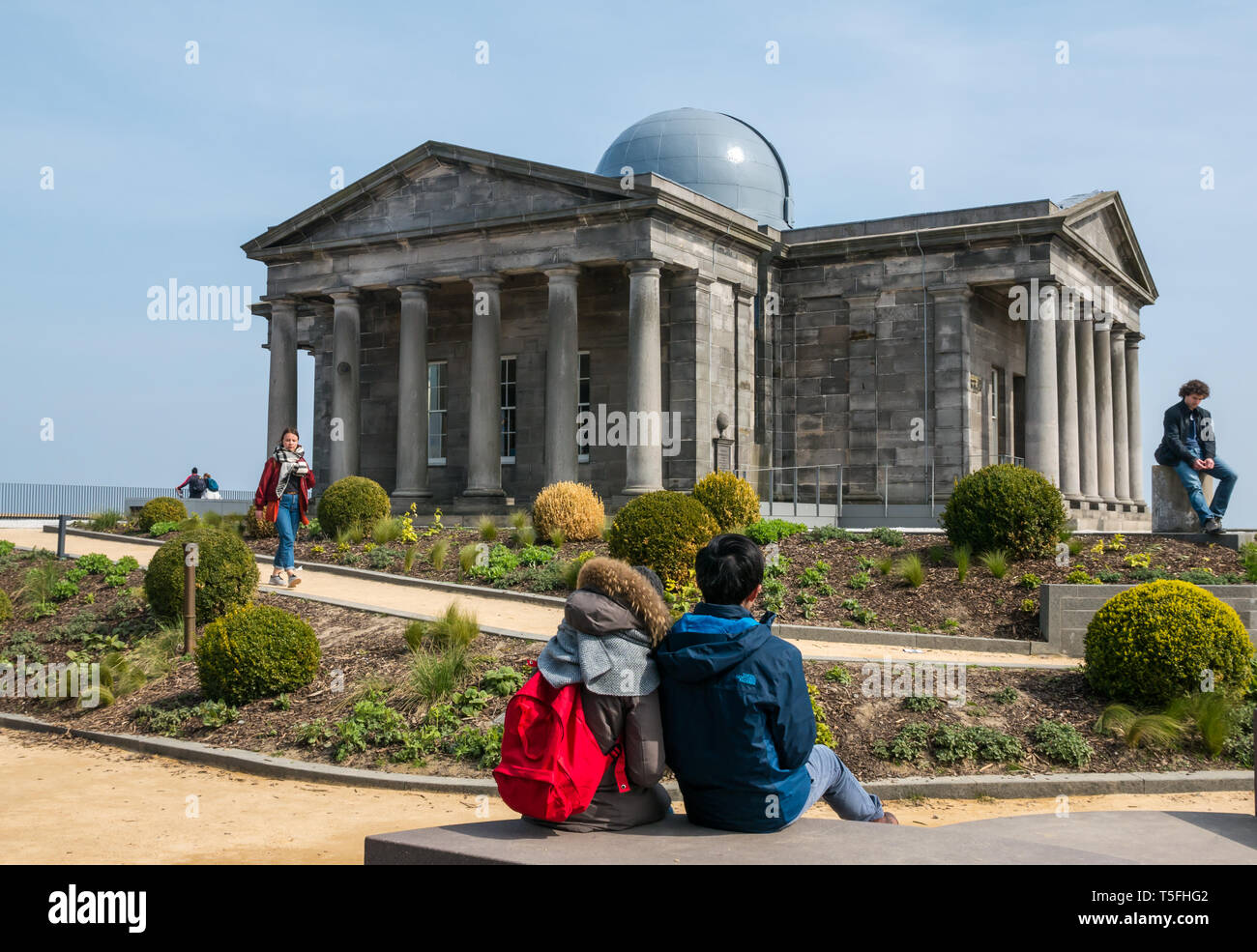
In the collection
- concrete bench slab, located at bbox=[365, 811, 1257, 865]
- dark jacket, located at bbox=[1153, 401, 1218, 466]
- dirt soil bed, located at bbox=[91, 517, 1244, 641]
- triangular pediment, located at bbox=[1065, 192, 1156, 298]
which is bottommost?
concrete bench slab, located at bbox=[365, 811, 1257, 865]

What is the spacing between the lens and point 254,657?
12203 mm

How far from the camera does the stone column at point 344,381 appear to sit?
30734mm

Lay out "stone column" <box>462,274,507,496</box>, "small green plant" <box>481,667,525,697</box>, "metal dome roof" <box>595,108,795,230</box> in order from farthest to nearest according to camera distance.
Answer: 1. "metal dome roof" <box>595,108,795,230</box>
2. "stone column" <box>462,274,507,496</box>
3. "small green plant" <box>481,667,525,697</box>

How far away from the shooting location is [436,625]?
1308cm

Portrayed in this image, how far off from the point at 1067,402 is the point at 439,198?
1628 cm

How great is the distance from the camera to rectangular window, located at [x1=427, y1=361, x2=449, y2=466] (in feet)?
108

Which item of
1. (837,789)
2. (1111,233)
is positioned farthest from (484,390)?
(837,789)

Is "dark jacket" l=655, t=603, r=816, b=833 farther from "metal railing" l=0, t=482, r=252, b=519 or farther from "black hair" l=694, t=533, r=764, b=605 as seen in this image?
"metal railing" l=0, t=482, r=252, b=519

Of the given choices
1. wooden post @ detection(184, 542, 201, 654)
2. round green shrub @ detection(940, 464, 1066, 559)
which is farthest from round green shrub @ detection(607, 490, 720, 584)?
wooden post @ detection(184, 542, 201, 654)

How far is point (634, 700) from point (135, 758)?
766 centimetres

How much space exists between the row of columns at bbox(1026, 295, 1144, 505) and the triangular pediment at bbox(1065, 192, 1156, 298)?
1.72 meters
